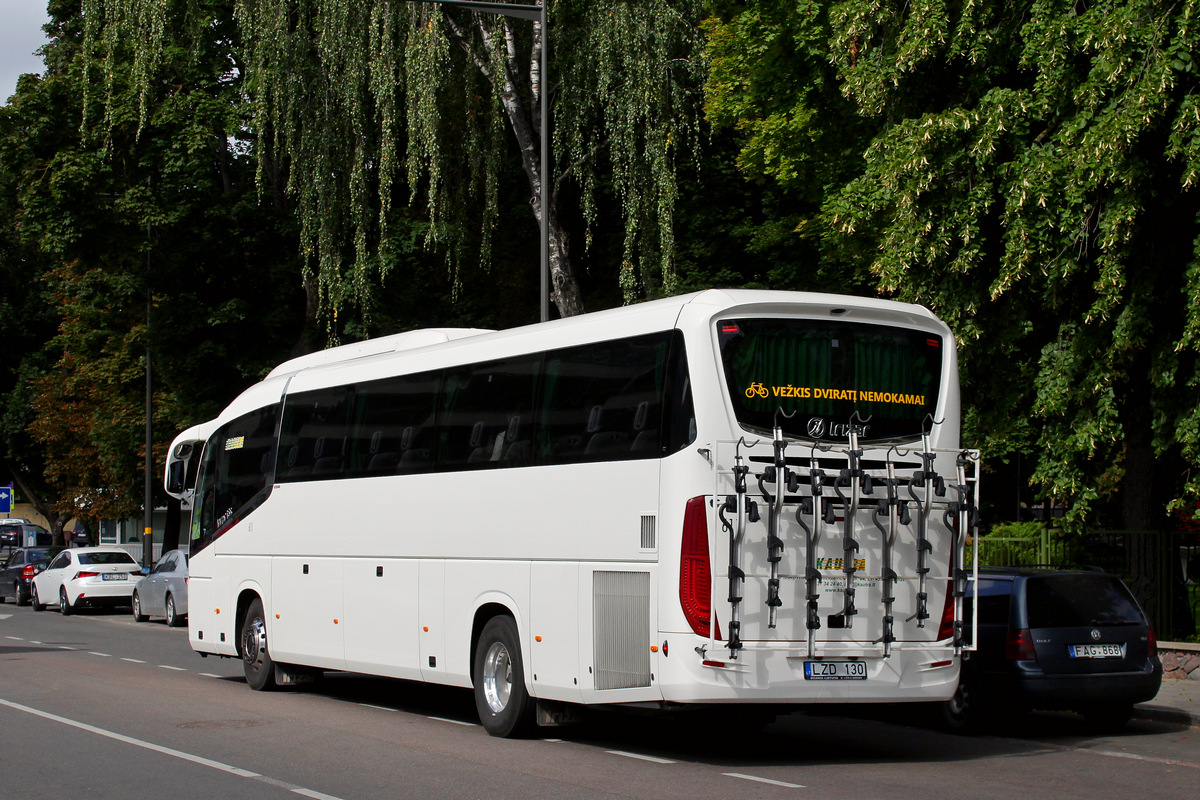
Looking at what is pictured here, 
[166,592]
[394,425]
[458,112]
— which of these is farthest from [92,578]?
[394,425]

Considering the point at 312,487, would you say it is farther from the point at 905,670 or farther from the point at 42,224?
the point at 42,224

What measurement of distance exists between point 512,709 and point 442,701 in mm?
3887

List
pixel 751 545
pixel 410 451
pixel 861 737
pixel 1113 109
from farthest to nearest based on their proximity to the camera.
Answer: pixel 1113 109
pixel 410 451
pixel 861 737
pixel 751 545

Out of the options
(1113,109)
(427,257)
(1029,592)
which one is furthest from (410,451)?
(427,257)

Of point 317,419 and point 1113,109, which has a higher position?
point 1113,109

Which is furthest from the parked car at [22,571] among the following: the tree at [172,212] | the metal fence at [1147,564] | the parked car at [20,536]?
the parked car at [20,536]

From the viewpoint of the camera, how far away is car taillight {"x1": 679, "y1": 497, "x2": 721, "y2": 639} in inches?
404

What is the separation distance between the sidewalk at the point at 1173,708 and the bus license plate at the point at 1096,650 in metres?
1.55

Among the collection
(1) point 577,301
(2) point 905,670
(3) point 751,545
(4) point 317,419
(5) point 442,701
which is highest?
(1) point 577,301

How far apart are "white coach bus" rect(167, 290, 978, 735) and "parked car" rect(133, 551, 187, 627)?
1727 centimetres

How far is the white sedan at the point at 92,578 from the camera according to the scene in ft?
114

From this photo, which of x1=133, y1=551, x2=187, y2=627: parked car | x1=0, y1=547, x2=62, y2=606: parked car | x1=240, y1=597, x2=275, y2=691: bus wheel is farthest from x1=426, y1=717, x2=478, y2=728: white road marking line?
x1=0, y1=547, x2=62, y2=606: parked car

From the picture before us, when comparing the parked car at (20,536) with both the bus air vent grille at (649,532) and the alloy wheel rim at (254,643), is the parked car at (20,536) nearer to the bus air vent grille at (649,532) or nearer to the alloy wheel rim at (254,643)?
the alloy wheel rim at (254,643)

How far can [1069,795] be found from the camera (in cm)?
959
